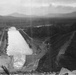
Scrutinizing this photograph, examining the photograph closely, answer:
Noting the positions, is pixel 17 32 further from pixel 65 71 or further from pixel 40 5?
pixel 65 71

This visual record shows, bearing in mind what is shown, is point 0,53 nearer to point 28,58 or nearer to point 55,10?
point 28,58

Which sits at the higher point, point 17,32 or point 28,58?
point 17,32

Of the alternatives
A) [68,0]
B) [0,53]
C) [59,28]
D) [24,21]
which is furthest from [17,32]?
[68,0]

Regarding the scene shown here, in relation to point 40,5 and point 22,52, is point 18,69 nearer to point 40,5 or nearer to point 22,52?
point 22,52

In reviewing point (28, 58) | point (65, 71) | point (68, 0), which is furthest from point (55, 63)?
point (68, 0)

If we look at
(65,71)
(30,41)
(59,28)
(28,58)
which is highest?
(59,28)

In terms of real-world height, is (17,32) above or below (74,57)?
above

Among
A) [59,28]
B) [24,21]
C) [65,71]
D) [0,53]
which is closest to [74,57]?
[65,71]

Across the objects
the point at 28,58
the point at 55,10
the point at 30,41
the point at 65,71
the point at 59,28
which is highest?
Result: the point at 55,10
